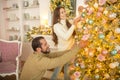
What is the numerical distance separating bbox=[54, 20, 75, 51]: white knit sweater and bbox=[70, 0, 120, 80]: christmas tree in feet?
1.98

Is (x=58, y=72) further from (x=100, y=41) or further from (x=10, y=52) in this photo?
(x=10, y=52)

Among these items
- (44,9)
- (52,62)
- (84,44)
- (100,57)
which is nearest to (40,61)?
(52,62)

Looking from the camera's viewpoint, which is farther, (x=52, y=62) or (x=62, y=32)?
(x=62, y=32)

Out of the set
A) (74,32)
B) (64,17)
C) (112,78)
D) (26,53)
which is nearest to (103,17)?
(112,78)

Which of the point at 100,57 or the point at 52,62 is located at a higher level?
the point at 100,57

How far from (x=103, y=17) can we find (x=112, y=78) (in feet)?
1.78

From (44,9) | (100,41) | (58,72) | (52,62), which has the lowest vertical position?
(58,72)

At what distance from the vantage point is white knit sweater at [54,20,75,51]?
2910mm

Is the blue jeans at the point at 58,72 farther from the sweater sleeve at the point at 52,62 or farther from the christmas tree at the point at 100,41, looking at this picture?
the christmas tree at the point at 100,41

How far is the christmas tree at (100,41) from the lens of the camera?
203 cm

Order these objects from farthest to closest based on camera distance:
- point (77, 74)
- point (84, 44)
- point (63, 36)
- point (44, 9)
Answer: point (44, 9) < point (63, 36) < point (77, 74) < point (84, 44)

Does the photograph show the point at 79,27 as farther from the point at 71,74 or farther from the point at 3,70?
the point at 3,70

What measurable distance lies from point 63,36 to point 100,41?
0.93m

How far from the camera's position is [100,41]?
2102mm
